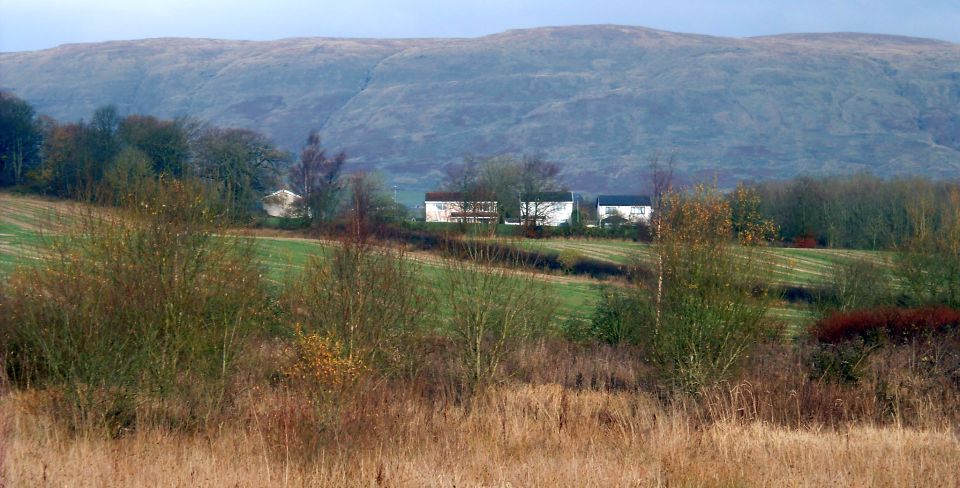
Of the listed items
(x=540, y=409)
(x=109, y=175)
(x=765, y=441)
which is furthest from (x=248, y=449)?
(x=109, y=175)

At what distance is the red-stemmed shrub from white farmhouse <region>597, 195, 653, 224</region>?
38559mm

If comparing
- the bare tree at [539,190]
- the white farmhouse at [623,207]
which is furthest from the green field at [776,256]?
the white farmhouse at [623,207]

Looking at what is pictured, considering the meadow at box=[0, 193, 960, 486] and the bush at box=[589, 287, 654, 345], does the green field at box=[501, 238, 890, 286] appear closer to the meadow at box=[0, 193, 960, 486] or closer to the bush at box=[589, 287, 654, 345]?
the meadow at box=[0, 193, 960, 486]

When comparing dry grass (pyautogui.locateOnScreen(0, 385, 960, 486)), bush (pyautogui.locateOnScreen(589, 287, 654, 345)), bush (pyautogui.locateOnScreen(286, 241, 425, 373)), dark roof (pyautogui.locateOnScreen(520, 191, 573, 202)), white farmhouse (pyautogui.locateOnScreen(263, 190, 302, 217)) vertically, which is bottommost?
bush (pyautogui.locateOnScreen(589, 287, 654, 345))

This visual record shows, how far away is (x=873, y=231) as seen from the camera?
51.5m

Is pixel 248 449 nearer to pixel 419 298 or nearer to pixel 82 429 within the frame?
pixel 82 429

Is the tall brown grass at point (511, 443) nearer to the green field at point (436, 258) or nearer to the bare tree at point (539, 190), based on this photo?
the green field at point (436, 258)

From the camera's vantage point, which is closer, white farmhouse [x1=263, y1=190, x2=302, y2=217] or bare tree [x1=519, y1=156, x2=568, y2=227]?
white farmhouse [x1=263, y1=190, x2=302, y2=217]

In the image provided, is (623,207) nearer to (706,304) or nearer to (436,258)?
(436,258)

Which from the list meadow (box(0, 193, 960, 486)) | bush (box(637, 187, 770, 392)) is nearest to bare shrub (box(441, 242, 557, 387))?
meadow (box(0, 193, 960, 486))

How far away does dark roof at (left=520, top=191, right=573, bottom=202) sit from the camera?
62575 millimetres

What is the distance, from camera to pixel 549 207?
63688 mm

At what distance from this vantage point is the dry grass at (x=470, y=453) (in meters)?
7.51

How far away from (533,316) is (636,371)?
8.10 feet
